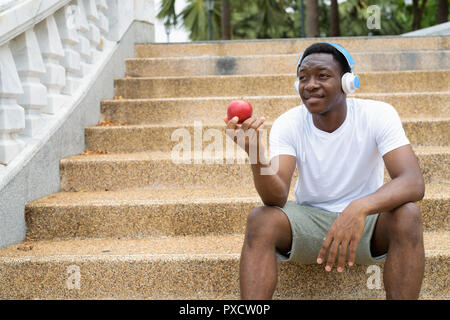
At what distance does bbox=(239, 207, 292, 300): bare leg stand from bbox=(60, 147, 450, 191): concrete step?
46.7 inches

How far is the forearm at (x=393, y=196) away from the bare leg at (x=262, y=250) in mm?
368

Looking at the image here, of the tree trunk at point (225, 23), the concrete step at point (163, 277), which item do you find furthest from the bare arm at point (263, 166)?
the tree trunk at point (225, 23)

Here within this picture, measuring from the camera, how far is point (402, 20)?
23.5 m

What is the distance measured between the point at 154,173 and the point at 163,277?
3.29ft

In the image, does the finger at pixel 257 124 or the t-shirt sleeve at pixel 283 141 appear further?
the t-shirt sleeve at pixel 283 141

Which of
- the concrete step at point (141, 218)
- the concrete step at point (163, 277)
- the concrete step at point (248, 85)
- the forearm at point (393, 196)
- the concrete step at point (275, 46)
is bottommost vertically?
the concrete step at point (163, 277)

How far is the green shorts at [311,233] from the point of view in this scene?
6.73 feet

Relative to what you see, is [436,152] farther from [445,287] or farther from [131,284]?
[131,284]

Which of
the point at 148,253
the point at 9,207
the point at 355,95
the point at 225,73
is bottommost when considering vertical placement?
the point at 148,253

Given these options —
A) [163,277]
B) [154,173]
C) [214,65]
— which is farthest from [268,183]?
[214,65]

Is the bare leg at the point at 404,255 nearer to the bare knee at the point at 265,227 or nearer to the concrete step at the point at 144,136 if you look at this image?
the bare knee at the point at 265,227

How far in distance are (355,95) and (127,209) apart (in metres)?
2.28
